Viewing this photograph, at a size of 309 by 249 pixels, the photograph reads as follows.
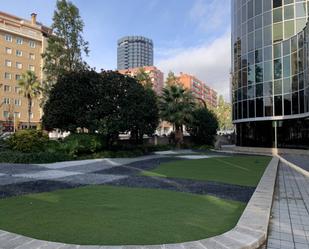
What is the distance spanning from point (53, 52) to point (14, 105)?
140ft

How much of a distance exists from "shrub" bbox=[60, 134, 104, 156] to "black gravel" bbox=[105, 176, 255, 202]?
8844 mm

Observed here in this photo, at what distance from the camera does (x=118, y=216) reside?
6203 millimetres

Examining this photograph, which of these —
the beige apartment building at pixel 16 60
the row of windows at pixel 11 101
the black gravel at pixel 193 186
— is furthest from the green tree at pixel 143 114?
the row of windows at pixel 11 101

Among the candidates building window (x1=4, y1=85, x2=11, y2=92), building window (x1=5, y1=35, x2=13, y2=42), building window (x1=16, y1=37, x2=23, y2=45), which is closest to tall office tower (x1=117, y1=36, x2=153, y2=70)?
building window (x1=16, y1=37, x2=23, y2=45)

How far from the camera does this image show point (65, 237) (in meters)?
4.92

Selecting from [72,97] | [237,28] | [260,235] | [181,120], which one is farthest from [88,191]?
[237,28]

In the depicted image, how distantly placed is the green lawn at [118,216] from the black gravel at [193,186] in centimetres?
71

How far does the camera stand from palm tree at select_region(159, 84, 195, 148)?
32969mm

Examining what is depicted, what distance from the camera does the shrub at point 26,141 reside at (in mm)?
18844

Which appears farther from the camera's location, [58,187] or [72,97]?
[72,97]

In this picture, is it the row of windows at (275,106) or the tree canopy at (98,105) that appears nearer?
the tree canopy at (98,105)

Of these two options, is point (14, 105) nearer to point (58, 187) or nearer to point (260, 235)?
point (58, 187)

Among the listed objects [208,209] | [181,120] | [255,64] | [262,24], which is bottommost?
Result: [208,209]

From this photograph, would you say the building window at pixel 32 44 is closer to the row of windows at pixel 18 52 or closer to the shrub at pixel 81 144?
the row of windows at pixel 18 52
